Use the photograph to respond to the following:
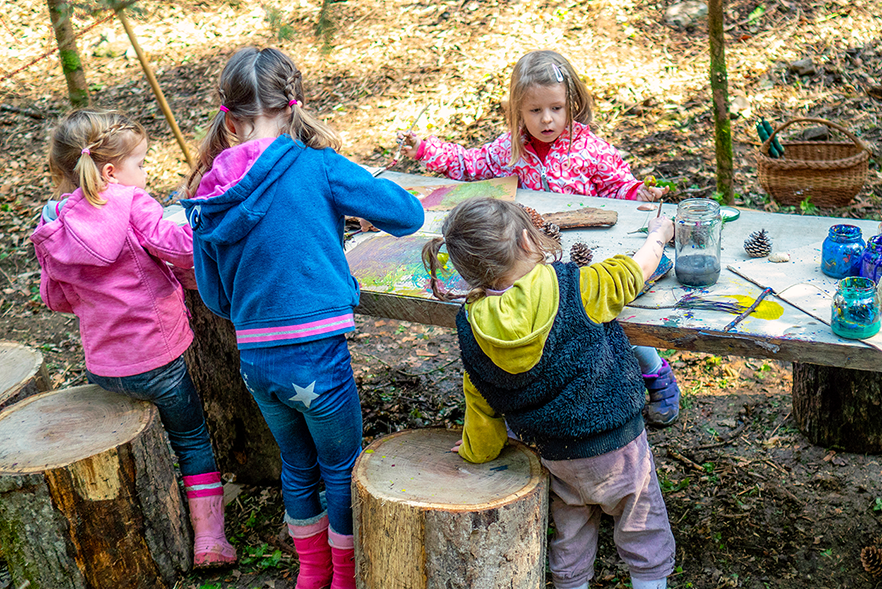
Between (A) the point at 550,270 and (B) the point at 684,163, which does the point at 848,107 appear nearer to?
(B) the point at 684,163

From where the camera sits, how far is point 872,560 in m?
2.66

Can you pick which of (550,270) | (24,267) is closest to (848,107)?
(550,270)

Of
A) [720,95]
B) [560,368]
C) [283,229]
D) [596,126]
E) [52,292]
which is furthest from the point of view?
[596,126]

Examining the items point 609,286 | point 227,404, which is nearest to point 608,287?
point 609,286

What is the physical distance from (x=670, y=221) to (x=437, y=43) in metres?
5.62

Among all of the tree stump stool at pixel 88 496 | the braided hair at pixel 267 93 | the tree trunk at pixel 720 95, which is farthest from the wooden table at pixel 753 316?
the tree trunk at pixel 720 95

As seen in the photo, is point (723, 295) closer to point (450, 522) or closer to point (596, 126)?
point (450, 522)

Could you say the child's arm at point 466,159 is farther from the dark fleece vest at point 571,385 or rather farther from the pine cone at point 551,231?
the dark fleece vest at point 571,385

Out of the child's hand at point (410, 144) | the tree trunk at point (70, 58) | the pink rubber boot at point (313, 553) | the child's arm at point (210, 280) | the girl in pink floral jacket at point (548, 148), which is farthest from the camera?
the tree trunk at point (70, 58)

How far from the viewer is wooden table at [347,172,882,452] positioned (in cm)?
202

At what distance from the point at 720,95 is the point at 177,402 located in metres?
3.38

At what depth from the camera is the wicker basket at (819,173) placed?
4.57 meters

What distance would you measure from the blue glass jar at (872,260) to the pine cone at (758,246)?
33 centimetres

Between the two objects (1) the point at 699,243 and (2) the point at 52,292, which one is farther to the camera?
(2) the point at 52,292
